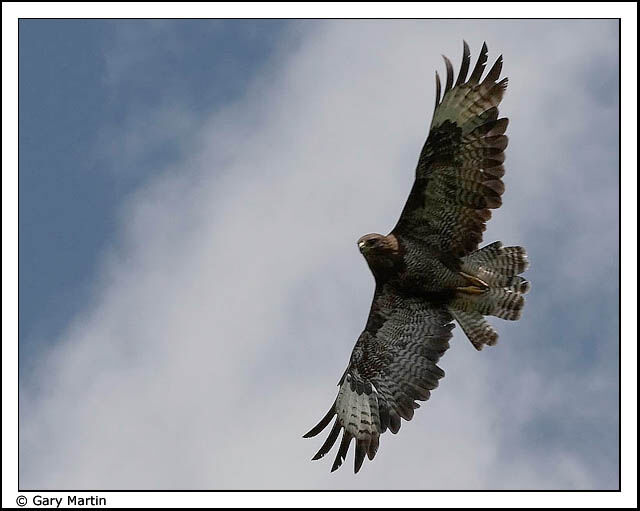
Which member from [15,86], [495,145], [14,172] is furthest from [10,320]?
[495,145]

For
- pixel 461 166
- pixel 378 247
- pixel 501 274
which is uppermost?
pixel 461 166

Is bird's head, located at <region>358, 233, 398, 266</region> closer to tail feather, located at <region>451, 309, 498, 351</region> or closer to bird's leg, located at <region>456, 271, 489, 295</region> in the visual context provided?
bird's leg, located at <region>456, 271, 489, 295</region>

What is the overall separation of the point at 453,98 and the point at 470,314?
2667mm

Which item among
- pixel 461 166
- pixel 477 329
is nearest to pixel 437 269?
pixel 477 329

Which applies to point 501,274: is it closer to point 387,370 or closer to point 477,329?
point 477,329

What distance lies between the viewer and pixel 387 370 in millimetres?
14227

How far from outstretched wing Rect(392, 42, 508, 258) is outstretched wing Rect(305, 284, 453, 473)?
1.11 m

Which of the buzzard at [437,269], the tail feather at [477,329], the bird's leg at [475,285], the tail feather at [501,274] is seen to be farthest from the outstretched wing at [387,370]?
the tail feather at [501,274]

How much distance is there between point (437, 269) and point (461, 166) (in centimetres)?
130

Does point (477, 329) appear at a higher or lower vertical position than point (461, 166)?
lower

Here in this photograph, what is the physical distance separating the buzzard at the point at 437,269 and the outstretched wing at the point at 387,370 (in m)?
0.01

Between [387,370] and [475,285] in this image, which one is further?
[387,370]

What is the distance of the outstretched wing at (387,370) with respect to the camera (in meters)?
13.9

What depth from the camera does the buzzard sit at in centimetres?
1284
